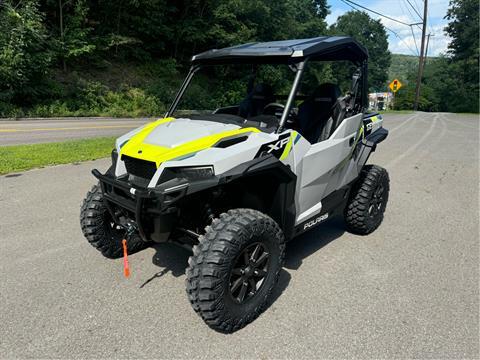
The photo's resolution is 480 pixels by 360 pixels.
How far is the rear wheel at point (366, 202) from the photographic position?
4.12 metres

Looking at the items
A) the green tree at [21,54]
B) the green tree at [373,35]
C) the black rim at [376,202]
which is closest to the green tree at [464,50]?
the green tree at [373,35]

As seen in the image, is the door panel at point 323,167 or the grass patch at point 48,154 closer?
the door panel at point 323,167

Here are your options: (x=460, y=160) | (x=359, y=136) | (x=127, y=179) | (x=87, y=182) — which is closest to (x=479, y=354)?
(x=359, y=136)

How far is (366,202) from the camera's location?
4121 mm

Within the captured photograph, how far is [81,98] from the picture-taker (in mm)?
19953

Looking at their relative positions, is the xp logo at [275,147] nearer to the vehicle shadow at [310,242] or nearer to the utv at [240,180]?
the utv at [240,180]

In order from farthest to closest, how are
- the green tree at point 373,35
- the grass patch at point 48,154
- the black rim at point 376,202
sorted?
the green tree at point 373,35 → the grass patch at point 48,154 → the black rim at point 376,202

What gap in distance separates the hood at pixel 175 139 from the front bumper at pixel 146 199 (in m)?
0.22

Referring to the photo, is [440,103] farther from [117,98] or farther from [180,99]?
[180,99]

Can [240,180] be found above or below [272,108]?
below

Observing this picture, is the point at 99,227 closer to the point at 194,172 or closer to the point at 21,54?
the point at 194,172

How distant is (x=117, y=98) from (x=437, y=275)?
20903 mm

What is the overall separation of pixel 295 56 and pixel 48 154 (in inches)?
264

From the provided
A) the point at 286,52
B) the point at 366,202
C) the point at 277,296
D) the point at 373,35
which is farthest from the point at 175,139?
the point at 373,35
